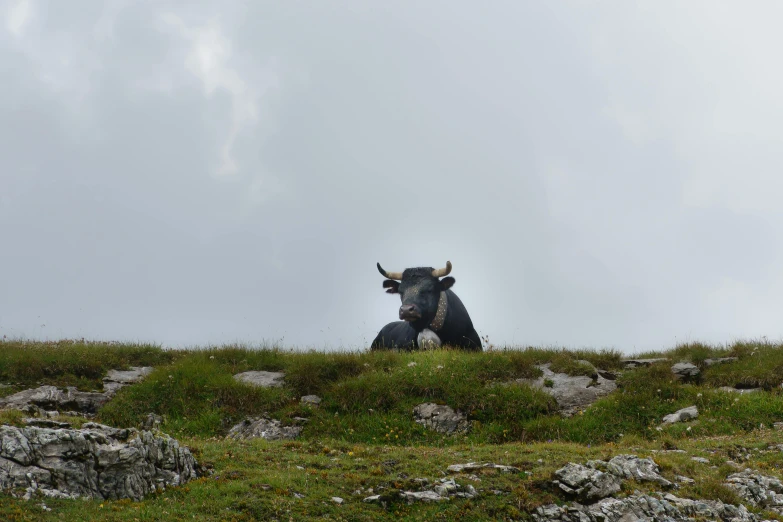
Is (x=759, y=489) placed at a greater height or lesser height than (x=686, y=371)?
lesser

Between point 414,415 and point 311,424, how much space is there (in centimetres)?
218

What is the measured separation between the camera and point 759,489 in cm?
1178

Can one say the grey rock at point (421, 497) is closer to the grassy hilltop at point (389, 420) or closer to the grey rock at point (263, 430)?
the grassy hilltop at point (389, 420)

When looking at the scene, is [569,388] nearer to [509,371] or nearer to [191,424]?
[509,371]

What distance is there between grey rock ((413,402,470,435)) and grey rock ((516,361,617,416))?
2.18m

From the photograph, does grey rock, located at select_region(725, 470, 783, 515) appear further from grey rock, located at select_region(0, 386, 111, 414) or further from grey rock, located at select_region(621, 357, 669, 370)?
grey rock, located at select_region(0, 386, 111, 414)

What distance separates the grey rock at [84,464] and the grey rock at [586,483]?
5.16m

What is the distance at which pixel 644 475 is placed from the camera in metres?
11.8

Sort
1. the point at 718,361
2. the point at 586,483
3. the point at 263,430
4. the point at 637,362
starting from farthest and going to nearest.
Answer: the point at 637,362 < the point at 718,361 < the point at 263,430 < the point at 586,483

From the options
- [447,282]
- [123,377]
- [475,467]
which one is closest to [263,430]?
[123,377]

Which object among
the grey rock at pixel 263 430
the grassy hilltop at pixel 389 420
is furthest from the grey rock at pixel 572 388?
the grey rock at pixel 263 430

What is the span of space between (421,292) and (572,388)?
21.2 ft

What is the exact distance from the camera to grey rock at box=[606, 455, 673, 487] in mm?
11711

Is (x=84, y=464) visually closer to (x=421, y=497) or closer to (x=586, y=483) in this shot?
(x=421, y=497)
